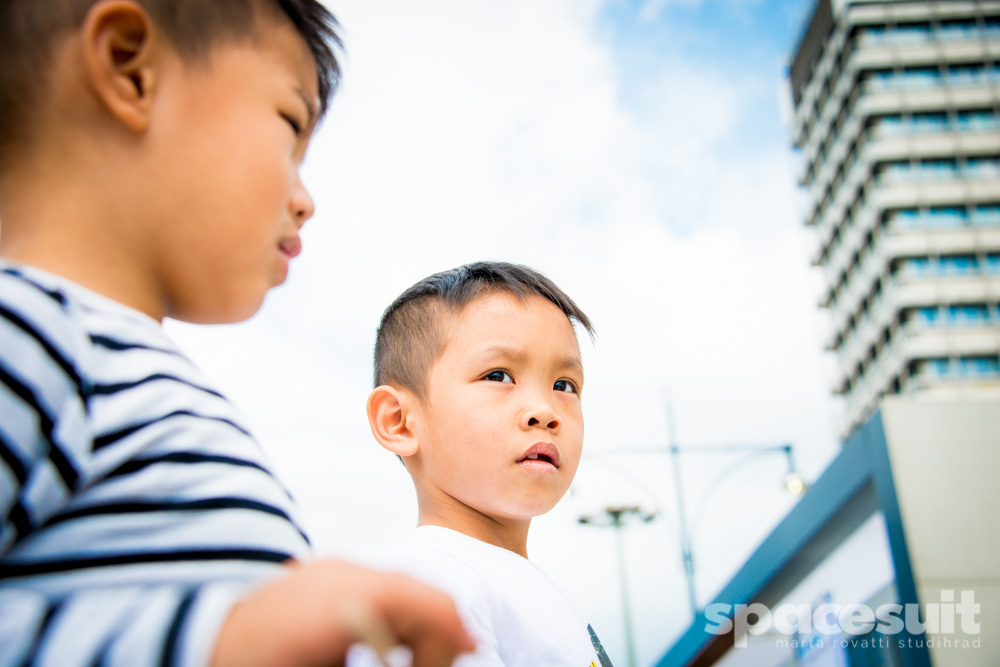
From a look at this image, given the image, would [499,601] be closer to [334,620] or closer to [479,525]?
[479,525]

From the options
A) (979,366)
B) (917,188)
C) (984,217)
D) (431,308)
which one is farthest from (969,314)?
(431,308)

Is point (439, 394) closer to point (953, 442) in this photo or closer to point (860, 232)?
point (953, 442)

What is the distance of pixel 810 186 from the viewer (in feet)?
172

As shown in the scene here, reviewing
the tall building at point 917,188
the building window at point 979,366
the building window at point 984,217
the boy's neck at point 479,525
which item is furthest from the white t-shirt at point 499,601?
the building window at point 984,217

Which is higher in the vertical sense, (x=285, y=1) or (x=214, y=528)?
(x=285, y=1)

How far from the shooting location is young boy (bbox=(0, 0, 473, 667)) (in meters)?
0.53

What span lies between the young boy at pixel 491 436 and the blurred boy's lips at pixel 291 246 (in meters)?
0.81

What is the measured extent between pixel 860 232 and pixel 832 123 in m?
7.83

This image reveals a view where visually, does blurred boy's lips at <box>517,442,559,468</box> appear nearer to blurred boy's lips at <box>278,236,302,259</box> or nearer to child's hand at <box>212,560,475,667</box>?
blurred boy's lips at <box>278,236,302,259</box>

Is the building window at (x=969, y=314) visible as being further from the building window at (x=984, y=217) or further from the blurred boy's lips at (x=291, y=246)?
the blurred boy's lips at (x=291, y=246)

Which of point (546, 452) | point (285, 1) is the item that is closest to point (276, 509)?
point (285, 1)

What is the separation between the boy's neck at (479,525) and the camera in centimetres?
193

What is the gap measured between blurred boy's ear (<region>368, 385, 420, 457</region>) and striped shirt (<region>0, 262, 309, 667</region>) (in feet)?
4.23

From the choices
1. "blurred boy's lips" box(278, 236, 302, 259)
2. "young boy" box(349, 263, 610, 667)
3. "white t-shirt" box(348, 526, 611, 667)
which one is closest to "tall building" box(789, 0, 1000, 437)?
"young boy" box(349, 263, 610, 667)
